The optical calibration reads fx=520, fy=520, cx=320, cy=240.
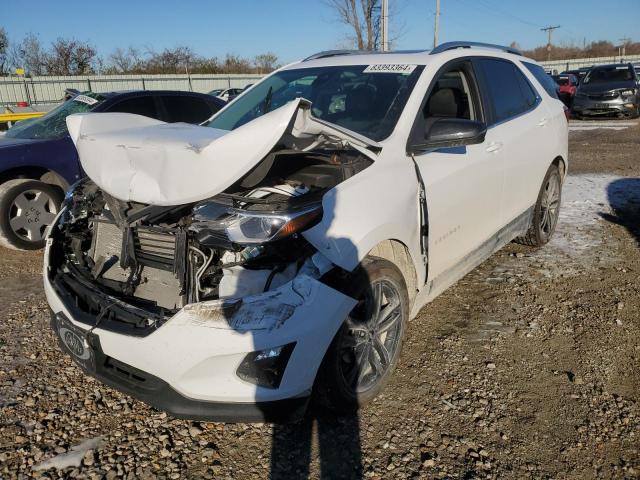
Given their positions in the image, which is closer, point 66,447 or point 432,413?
point 66,447

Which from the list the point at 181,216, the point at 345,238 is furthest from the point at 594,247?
the point at 181,216

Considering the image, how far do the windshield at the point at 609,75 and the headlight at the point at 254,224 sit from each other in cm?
1968

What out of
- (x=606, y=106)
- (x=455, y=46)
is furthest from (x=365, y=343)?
(x=606, y=106)

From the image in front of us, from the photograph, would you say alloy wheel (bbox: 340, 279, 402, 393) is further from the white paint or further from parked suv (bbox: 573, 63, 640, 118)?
parked suv (bbox: 573, 63, 640, 118)

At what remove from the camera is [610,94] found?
57.7 ft

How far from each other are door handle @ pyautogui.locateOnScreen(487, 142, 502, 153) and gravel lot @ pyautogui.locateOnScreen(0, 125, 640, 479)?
1200mm

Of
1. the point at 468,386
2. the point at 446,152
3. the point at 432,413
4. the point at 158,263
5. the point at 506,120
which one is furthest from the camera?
the point at 506,120

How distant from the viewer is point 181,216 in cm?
262

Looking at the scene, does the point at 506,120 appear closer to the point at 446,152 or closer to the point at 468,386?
the point at 446,152

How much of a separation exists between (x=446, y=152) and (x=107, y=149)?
80.5 inches

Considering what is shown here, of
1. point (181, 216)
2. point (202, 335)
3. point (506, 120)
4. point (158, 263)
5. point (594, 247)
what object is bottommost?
point (594, 247)

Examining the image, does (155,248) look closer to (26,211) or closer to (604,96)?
(26,211)

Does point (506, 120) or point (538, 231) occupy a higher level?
point (506, 120)

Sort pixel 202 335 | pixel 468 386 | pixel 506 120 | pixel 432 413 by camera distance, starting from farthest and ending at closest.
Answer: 1. pixel 506 120
2. pixel 468 386
3. pixel 432 413
4. pixel 202 335
